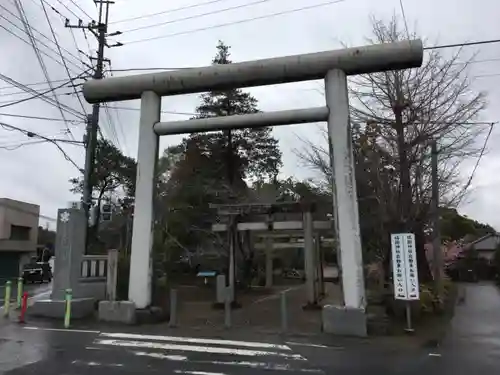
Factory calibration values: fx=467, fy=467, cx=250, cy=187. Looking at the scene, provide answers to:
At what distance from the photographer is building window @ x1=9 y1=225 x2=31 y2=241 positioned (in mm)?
44719

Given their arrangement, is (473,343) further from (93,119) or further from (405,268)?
(93,119)

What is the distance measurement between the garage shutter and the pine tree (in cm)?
2452

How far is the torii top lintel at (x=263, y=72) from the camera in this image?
1191 cm

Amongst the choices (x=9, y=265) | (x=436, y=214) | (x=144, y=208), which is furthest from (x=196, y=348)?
(x=9, y=265)

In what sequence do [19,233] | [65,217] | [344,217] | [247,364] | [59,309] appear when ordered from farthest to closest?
[19,233], [65,217], [59,309], [344,217], [247,364]

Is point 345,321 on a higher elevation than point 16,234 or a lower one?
lower

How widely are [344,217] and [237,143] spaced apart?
19819 mm

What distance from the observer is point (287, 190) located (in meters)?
35.1

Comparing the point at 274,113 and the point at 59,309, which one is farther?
the point at 59,309

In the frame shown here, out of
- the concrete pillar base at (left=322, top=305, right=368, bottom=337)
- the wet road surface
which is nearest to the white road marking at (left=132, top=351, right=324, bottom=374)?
the wet road surface

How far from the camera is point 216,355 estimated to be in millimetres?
9039

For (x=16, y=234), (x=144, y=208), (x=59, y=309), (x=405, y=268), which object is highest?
(x=16, y=234)

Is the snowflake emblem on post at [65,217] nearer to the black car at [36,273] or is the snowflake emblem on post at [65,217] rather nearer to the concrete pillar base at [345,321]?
the concrete pillar base at [345,321]

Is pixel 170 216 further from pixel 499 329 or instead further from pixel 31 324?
pixel 499 329
